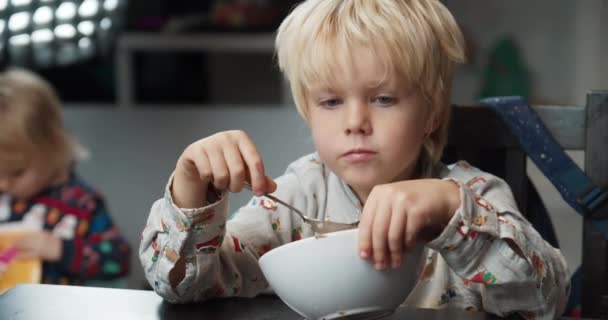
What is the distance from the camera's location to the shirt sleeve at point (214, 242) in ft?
2.75

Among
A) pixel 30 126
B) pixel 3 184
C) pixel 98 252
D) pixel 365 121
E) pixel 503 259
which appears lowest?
pixel 98 252

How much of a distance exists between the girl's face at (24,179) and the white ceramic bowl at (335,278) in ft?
4.62

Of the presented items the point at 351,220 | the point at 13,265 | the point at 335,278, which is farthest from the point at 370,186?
the point at 13,265

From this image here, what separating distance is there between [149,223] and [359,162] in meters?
0.23

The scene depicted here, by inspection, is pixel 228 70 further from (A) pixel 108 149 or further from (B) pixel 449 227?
(B) pixel 449 227

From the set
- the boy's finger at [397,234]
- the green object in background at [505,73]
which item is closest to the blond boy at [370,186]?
the boy's finger at [397,234]

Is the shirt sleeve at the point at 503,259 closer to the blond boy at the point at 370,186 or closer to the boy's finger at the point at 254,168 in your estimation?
the blond boy at the point at 370,186

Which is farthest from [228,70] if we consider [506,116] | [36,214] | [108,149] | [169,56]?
[506,116]

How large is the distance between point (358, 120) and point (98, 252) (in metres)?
1.29

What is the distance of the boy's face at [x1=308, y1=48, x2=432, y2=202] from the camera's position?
87 cm

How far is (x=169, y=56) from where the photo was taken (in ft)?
10.1

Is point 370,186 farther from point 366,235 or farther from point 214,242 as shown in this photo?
point 366,235

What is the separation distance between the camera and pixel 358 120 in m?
0.85

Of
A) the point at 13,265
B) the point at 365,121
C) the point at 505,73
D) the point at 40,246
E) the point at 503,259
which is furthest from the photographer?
the point at 505,73
